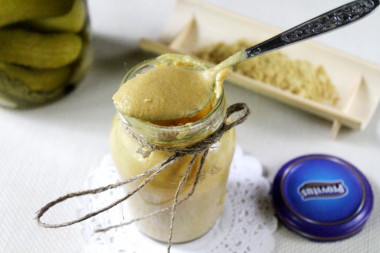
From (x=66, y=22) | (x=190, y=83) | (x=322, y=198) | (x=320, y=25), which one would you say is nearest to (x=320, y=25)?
(x=320, y=25)

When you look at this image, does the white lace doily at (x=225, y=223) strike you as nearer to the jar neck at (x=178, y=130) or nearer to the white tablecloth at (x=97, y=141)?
the white tablecloth at (x=97, y=141)

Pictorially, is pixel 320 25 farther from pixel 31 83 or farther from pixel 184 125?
pixel 31 83

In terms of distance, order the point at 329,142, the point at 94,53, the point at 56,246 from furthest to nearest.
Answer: the point at 94,53
the point at 329,142
the point at 56,246

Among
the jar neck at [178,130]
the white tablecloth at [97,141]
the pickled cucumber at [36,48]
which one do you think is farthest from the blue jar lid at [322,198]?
the pickled cucumber at [36,48]

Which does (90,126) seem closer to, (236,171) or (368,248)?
(236,171)

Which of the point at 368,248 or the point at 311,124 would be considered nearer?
the point at 368,248

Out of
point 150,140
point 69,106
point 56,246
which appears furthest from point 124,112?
point 69,106

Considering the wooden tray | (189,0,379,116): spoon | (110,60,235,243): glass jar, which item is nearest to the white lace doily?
(110,60,235,243): glass jar
